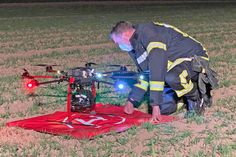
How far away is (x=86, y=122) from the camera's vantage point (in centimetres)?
627

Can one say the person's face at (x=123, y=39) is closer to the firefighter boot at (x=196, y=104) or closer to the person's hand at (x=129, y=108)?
the person's hand at (x=129, y=108)

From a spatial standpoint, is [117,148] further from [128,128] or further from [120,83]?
[120,83]

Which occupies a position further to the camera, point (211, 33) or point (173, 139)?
point (211, 33)

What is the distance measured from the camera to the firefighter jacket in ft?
19.8

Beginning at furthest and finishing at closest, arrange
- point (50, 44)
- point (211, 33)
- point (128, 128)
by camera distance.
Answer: point (211, 33)
point (50, 44)
point (128, 128)

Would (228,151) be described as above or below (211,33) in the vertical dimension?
below

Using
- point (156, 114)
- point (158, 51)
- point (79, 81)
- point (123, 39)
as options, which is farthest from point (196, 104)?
point (79, 81)

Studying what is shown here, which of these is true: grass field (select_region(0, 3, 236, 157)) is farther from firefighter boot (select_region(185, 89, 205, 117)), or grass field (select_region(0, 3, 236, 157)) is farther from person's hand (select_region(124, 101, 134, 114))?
person's hand (select_region(124, 101, 134, 114))

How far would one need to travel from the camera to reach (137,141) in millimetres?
5648

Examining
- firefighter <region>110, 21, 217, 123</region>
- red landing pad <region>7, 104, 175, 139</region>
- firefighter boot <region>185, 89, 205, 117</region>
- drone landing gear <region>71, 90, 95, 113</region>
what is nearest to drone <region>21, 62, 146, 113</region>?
drone landing gear <region>71, 90, 95, 113</region>

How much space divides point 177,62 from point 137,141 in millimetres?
1280

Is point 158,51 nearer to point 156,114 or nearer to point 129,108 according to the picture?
point 156,114

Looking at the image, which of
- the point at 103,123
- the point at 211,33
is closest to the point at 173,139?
the point at 103,123

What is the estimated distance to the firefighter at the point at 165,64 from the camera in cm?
605
